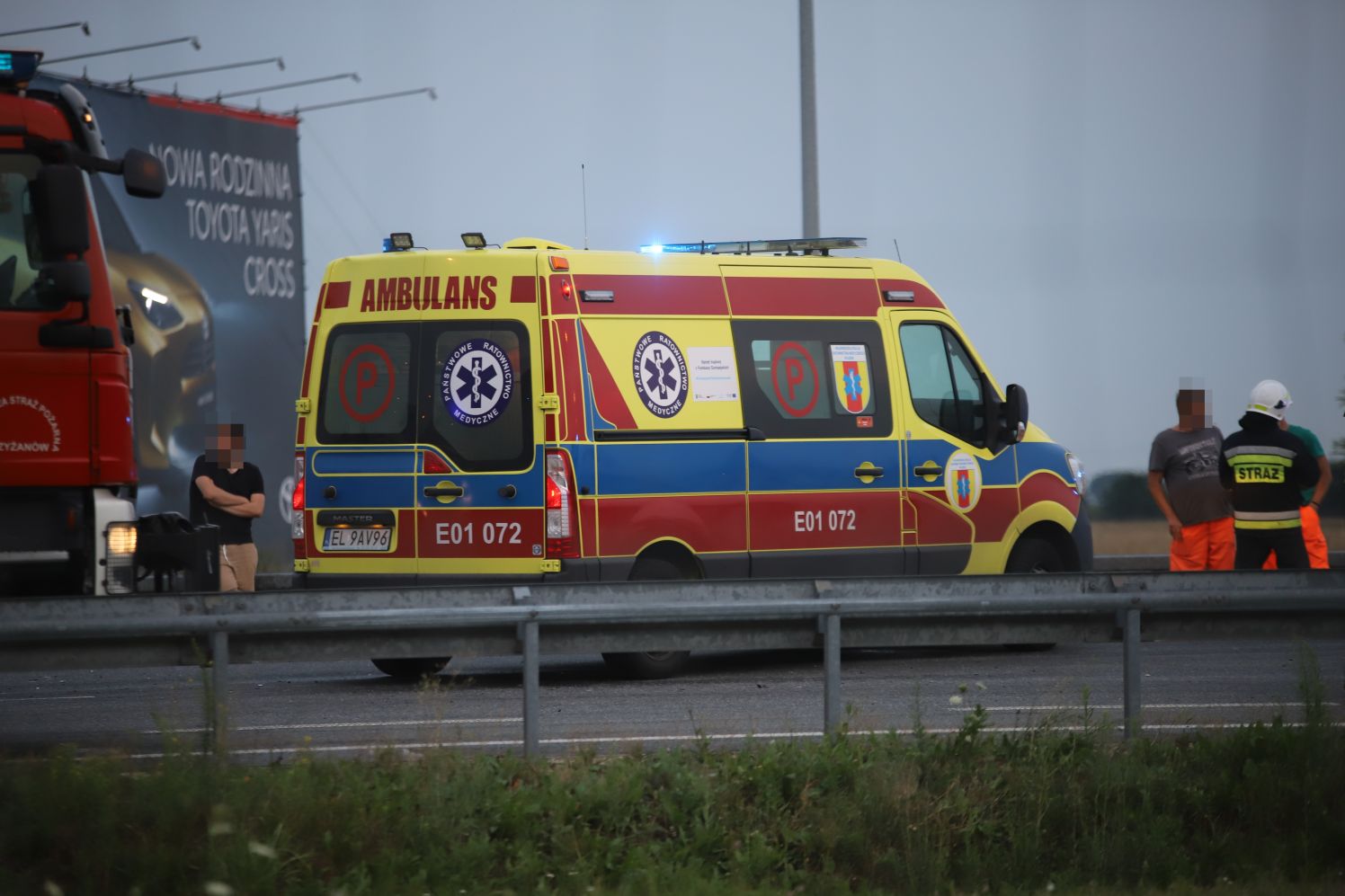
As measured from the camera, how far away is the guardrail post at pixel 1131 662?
24.8ft

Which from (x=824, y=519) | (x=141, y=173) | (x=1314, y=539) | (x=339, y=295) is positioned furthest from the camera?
(x=1314, y=539)

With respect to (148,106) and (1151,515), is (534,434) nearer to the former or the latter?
(1151,515)

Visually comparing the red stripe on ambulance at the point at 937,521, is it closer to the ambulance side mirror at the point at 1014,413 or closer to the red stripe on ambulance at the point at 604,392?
the ambulance side mirror at the point at 1014,413

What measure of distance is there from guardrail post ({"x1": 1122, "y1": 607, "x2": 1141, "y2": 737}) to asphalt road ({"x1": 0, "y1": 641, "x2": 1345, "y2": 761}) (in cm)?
14

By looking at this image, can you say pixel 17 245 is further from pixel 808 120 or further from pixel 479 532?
pixel 808 120

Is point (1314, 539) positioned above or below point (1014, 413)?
below

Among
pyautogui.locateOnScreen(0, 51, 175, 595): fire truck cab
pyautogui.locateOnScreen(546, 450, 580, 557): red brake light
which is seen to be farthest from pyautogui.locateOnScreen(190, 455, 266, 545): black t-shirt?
pyautogui.locateOnScreen(0, 51, 175, 595): fire truck cab

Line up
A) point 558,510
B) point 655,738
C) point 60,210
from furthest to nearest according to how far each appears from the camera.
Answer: point 558,510 → point 60,210 → point 655,738

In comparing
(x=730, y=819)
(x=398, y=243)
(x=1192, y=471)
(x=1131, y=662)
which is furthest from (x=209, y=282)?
(x=730, y=819)

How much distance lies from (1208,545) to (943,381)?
2.30 metres

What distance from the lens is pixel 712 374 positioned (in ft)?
37.3

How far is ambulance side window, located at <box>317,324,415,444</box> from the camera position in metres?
10.9

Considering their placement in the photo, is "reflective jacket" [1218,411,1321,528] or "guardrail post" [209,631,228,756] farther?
"reflective jacket" [1218,411,1321,528]

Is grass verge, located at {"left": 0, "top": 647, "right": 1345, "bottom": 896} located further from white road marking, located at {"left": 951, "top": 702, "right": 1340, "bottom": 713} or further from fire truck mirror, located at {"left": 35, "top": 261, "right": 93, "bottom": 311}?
fire truck mirror, located at {"left": 35, "top": 261, "right": 93, "bottom": 311}
